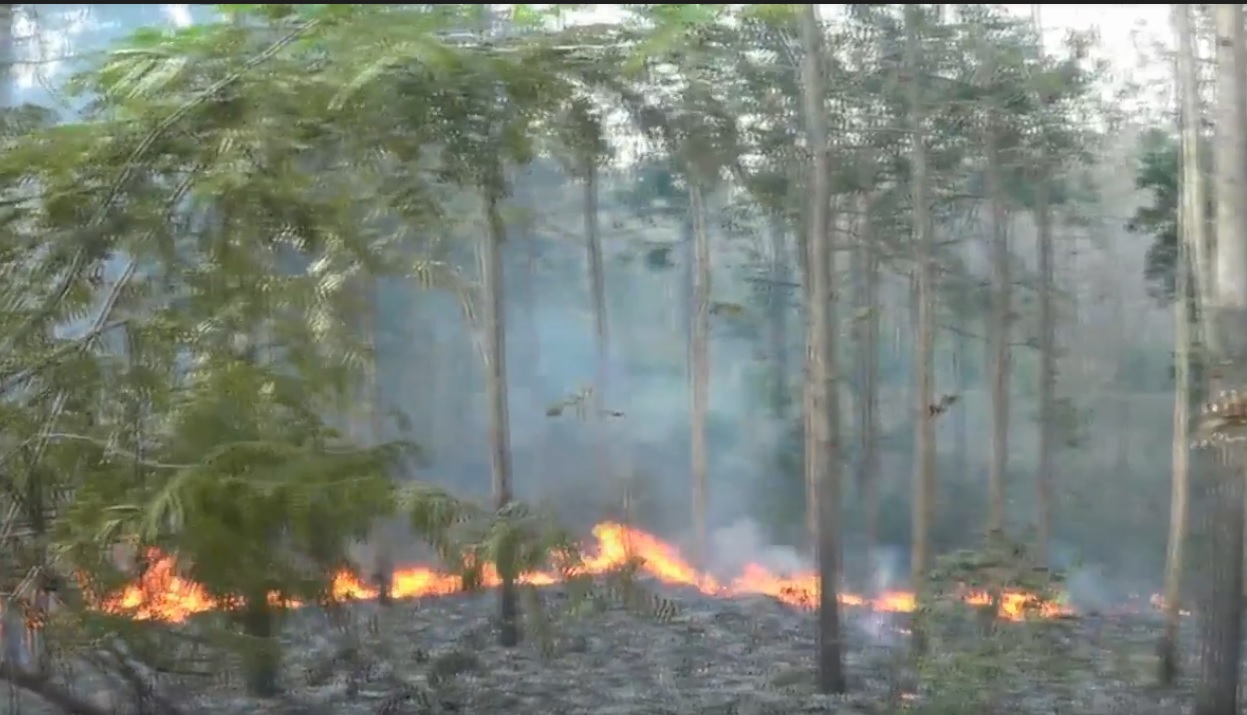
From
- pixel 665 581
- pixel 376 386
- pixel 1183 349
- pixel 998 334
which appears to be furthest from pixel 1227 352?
pixel 376 386

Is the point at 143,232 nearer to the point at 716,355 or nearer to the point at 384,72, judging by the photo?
Result: the point at 384,72

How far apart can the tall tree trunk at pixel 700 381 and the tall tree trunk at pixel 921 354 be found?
457mm

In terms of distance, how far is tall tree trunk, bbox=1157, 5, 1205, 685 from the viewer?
2.82 m

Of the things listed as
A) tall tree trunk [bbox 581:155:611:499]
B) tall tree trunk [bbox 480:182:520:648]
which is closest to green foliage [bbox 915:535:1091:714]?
tall tree trunk [bbox 581:155:611:499]

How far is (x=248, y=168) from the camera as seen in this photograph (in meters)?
2.69

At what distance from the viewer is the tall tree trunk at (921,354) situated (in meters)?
2.88

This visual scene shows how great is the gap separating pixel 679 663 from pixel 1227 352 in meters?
1.35

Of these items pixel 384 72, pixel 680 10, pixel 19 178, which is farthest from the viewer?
pixel 680 10

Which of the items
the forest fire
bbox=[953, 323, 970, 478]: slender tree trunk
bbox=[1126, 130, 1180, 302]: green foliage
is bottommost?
the forest fire

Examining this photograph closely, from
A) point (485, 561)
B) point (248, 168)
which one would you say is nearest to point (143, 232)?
point (248, 168)

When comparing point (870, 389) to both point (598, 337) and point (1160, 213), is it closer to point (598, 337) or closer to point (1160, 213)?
point (598, 337)

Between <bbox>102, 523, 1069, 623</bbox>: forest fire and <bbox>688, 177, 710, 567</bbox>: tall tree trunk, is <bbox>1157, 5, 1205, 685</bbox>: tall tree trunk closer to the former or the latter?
<bbox>102, 523, 1069, 623</bbox>: forest fire

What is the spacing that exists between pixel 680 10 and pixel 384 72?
680mm

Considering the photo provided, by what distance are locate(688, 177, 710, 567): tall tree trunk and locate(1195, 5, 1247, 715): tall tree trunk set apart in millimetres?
1066
